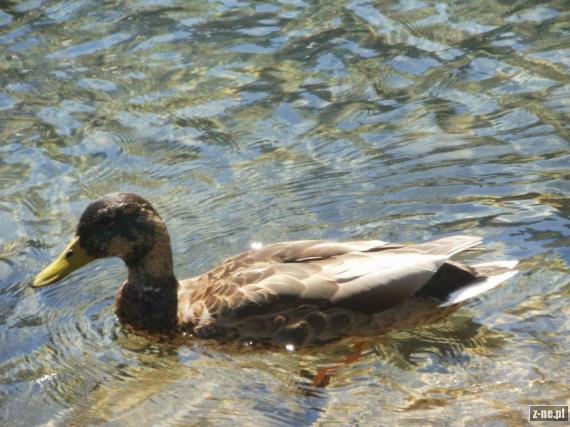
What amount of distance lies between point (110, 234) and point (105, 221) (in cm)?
10

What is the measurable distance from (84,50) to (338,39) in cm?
258

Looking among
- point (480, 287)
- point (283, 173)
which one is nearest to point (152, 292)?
point (283, 173)

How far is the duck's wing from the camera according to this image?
6773 millimetres

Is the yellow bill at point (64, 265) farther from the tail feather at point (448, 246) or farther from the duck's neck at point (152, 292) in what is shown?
the tail feather at point (448, 246)

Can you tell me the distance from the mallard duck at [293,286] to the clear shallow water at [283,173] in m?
0.17

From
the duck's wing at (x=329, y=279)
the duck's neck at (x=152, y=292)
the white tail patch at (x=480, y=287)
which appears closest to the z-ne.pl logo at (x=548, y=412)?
the white tail patch at (x=480, y=287)

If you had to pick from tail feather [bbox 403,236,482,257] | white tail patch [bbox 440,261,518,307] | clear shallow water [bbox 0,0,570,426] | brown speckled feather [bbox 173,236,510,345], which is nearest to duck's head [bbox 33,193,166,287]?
clear shallow water [bbox 0,0,570,426]

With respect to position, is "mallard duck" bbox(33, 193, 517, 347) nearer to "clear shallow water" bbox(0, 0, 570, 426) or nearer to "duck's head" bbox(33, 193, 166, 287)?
"duck's head" bbox(33, 193, 166, 287)

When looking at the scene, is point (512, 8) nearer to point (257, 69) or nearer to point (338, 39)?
point (338, 39)

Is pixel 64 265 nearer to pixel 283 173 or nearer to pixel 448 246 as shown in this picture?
pixel 283 173

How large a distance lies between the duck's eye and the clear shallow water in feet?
2.29

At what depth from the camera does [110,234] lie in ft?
23.6

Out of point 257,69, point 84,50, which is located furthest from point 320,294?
point 84,50

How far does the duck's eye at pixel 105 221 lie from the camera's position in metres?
7.15
